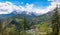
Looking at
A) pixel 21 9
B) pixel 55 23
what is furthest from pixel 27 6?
pixel 55 23

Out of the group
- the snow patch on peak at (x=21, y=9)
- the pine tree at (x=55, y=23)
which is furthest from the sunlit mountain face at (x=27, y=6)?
the pine tree at (x=55, y=23)

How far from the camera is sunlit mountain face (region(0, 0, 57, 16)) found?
108 inches

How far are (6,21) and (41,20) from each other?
2.01ft

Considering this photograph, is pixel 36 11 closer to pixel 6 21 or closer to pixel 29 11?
pixel 29 11

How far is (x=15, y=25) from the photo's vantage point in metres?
2.69

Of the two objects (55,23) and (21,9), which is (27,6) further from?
(55,23)

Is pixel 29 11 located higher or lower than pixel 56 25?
higher

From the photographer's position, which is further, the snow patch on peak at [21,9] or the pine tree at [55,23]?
the snow patch on peak at [21,9]

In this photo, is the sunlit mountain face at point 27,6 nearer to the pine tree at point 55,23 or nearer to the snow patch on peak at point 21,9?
the snow patch on peak at point 21,9

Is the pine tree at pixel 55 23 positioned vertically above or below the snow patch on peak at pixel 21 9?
below

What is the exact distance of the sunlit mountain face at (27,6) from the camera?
2740 mm

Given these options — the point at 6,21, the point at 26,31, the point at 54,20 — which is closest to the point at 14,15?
the point at 6,21

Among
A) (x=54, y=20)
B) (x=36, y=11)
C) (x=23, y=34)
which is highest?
(x=36, y=11)

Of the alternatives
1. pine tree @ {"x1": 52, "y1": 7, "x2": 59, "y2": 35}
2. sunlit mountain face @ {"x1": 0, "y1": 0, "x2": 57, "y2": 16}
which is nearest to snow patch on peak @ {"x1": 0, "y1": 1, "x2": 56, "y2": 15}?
sunlit mountain face @ {"x1": 0, "y1": 0, "x2": 57, "y2": 16}
